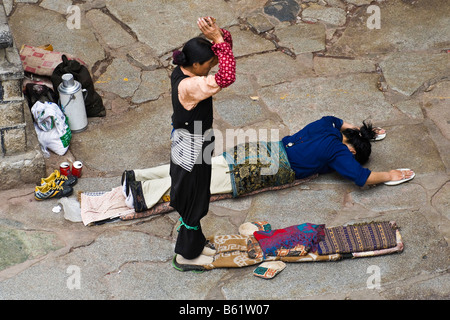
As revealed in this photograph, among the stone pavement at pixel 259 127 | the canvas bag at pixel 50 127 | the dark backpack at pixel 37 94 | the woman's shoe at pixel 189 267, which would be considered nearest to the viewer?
the stone pavement at pixel 259 127

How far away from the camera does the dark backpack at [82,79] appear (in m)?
5.65

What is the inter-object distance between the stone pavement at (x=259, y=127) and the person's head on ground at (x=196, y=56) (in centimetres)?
157

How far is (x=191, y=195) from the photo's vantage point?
3.95 meters

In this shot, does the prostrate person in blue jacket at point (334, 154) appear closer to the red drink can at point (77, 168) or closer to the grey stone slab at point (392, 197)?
the grey stone slab at point (392, 197)

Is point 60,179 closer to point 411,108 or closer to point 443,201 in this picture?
point 443,201

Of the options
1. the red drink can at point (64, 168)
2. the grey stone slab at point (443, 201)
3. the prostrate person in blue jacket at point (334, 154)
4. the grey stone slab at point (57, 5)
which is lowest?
the grey stone slab at point (443, 201)

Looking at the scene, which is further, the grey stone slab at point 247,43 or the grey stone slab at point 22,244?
the grey stone slab at point 247,43

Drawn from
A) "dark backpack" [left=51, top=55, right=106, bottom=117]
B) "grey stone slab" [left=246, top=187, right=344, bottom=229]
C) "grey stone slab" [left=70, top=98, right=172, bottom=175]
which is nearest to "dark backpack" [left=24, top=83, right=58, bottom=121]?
"dark backpack" [left=51, top=55, right=106, bottom=117]

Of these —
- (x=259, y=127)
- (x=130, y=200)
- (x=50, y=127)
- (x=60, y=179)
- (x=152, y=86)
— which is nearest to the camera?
(x=130, y=200)

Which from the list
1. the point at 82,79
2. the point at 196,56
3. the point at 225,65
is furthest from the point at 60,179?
the point at 225,65

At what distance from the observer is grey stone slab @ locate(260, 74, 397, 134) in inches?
229

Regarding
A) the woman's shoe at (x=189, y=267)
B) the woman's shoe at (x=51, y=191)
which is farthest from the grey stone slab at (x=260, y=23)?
the woman's shoe at (x=189, y=267)

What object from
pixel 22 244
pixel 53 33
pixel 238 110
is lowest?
pixel 22 244

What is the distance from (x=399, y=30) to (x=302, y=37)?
112 centimetres
